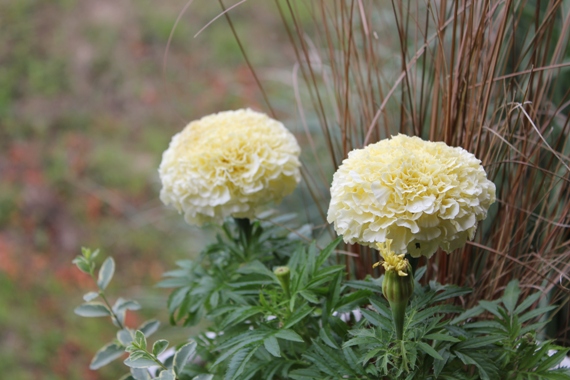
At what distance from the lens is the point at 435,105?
89 centimetres

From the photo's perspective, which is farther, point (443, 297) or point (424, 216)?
point (443, 297)

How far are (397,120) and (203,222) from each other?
0.58m

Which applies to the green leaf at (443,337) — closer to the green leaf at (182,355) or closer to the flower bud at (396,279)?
the flower bud at (396,279)

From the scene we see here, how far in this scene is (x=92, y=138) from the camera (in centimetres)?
241

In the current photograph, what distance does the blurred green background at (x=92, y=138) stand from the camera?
76.1 inches

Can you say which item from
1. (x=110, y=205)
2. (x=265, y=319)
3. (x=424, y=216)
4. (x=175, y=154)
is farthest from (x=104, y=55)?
(x=424, y=216)

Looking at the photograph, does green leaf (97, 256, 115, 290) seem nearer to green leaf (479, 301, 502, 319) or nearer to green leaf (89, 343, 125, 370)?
green leaf (89, 343, 125, 370)

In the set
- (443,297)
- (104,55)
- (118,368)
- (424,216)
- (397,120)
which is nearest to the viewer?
(424,216)

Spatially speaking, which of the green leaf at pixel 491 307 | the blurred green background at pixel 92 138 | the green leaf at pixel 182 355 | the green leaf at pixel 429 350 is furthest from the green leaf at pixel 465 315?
the blurred green background at pixel 92 138

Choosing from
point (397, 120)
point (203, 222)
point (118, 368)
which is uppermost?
point (203, 222)

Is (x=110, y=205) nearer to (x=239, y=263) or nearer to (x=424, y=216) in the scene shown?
(x=239, y=263)

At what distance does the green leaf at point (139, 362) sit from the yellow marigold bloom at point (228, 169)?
225 millimetres

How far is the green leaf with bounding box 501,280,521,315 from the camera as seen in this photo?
0.79 m

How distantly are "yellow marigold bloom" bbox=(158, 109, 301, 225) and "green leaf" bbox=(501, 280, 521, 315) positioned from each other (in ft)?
1.09
